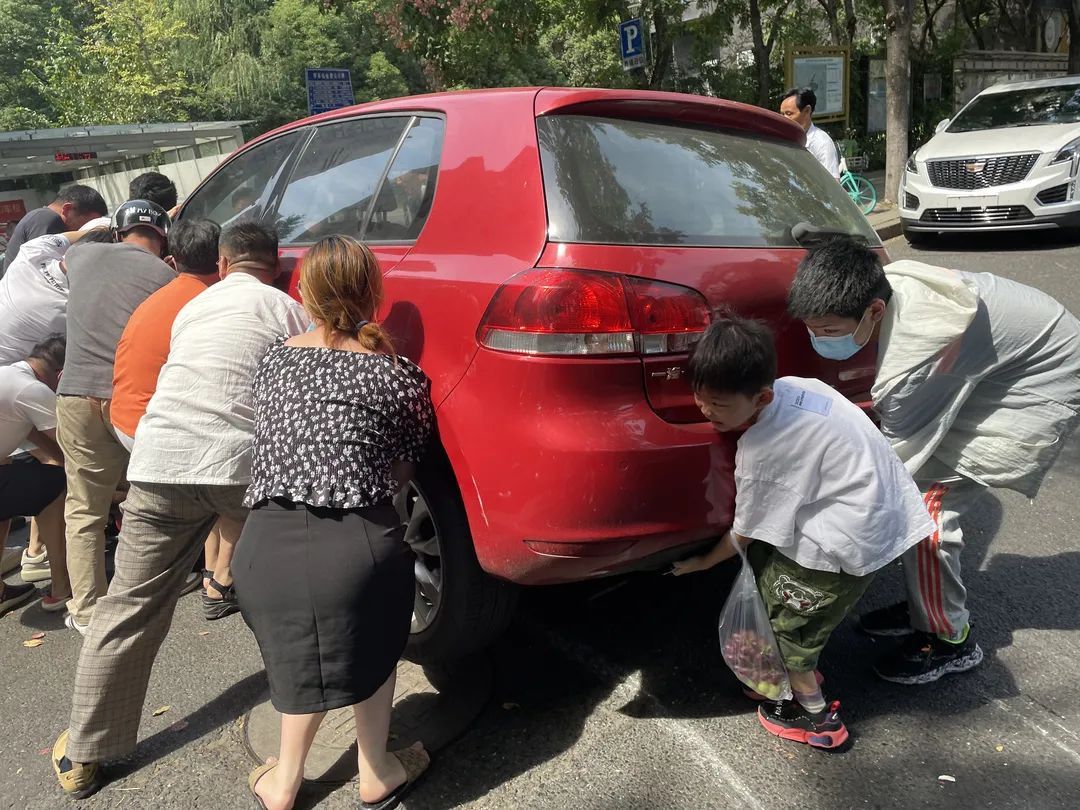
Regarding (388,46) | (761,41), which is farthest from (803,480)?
A: (388,46)

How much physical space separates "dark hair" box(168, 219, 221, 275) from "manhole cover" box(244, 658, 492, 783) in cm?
151

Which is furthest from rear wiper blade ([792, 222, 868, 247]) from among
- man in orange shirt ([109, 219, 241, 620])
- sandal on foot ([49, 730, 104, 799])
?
sandal on foot ([49, 730, 104, 799])

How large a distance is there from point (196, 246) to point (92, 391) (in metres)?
0.70

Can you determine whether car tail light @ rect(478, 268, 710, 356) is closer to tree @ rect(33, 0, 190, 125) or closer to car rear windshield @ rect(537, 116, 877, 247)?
car rear windshield @ rect(537, 116, 877, 247)

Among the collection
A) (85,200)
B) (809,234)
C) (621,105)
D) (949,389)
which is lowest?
(949,389)

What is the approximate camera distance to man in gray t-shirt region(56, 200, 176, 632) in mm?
3105

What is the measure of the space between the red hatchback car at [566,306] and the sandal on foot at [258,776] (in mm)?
526

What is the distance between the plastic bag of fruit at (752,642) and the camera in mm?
2352

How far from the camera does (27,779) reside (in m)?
2.50

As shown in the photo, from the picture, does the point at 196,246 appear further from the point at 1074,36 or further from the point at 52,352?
the point at 1074,36

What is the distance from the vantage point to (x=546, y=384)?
206 cm

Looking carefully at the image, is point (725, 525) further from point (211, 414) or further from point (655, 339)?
point (211, 414)

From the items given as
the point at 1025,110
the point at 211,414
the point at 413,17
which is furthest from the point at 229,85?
the point at 211,414

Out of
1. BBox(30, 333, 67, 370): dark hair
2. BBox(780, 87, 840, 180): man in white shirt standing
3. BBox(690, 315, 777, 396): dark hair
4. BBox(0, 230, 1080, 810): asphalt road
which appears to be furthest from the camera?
BBox(780, 87, 840, 180): man in white shirt standing
